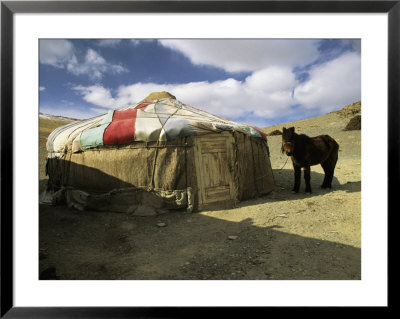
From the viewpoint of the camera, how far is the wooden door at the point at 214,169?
16.8 ft

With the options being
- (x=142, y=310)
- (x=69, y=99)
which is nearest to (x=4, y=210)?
(x=142, y=310)

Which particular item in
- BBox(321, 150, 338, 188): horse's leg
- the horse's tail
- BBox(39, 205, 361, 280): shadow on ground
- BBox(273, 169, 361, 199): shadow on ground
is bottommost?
BBox(39, 205, 361, 280): shadow on ground

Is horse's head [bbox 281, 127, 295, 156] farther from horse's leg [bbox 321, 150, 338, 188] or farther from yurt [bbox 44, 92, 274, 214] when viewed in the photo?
horse's leg [bbox 321, 150, 338, 188]

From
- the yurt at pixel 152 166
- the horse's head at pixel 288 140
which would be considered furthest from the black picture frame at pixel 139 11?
the horse's head at pixel 288 140

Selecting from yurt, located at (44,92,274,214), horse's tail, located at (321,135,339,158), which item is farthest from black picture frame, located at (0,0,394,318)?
horse's tail, located at (321,135,339,158)

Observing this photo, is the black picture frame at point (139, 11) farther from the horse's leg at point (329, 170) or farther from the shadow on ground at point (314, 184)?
the horse's leg at point (329, 170)

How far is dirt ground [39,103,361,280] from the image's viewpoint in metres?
2.66

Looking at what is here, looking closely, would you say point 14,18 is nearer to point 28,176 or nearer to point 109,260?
point 28,176

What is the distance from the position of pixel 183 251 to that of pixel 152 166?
2421 millimetres

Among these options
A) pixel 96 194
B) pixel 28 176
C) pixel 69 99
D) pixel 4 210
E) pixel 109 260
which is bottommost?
pixel 109 260

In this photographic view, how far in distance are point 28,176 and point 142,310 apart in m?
1.86

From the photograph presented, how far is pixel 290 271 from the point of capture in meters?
2.62

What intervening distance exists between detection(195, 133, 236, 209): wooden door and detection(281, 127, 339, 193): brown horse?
5.61ft

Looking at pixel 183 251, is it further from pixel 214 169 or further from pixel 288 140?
pixel 288 140
